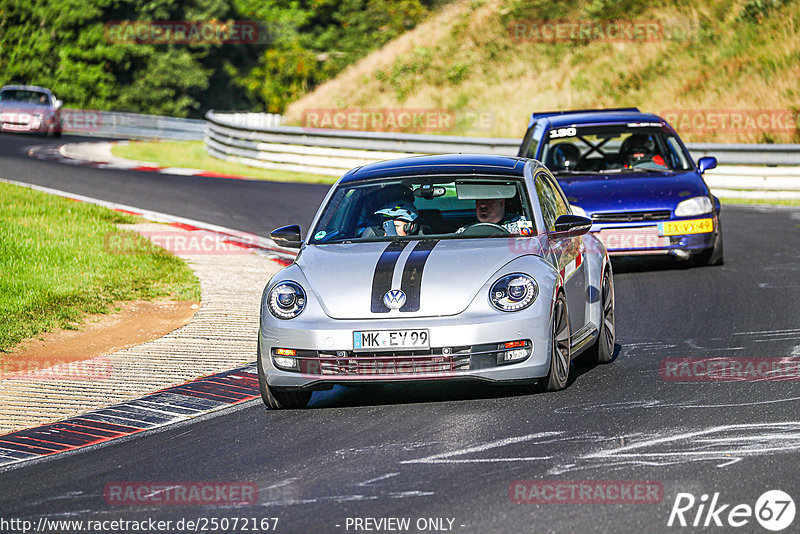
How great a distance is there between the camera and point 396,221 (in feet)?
29.0

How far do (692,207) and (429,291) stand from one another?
22.3ft

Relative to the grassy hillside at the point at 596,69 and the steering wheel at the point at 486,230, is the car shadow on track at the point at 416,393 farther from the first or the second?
the grassy hillside at the point at 596,69

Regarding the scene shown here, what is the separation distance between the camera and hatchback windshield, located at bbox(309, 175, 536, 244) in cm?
873

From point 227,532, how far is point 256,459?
1271mm

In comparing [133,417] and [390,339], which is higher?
[390,339]

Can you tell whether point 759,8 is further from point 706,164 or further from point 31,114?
point 706,164

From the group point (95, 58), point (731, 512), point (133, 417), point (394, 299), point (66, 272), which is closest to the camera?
point (731, 512)

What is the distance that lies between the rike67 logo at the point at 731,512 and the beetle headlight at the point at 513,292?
223cm

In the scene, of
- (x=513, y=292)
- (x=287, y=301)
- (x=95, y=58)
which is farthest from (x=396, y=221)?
(x=95, y=58)

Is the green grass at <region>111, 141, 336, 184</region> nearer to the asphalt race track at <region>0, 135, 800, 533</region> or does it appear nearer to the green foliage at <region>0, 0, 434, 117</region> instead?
the asphalt race track at <region>0, 135, 800, 533</region>

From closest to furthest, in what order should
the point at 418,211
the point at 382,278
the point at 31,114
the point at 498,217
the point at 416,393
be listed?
the point at 382,278 → the point at 416,393 → the point at 498,217 → the point at 418,211 → the point at 31,114

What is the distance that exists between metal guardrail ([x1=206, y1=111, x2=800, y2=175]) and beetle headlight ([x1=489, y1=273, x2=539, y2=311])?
49.7 feet

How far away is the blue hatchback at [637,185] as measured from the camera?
45.0 ft

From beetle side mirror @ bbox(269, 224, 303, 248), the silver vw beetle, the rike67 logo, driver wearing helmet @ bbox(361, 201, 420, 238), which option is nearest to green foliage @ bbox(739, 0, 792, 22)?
the silver vw beetle
